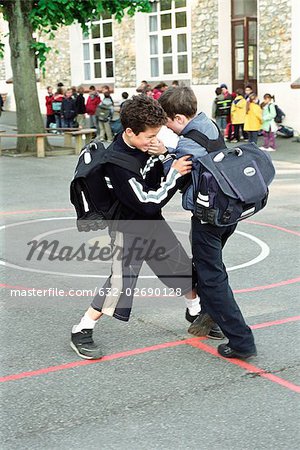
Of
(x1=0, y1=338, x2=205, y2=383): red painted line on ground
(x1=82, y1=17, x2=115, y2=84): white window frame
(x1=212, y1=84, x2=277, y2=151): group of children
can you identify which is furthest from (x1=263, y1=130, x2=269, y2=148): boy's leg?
(x1=0, y1=338, x2=205, y2=383): red painted line on ground

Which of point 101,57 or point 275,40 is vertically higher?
point 275,40

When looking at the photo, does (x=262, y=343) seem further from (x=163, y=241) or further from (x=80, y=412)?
(x=80, y=412)

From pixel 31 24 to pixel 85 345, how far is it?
14484mm

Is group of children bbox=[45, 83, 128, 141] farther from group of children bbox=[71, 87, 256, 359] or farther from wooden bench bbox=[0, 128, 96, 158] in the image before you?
group of children bbox=[71, 87, 256, 359]

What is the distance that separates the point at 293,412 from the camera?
4113 mm

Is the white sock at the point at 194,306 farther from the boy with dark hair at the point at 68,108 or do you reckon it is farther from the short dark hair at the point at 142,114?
the boy with dark hair at the point at 68,108

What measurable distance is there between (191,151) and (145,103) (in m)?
0.42

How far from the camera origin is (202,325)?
17.7 feet

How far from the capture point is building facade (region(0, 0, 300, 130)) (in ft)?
73.1

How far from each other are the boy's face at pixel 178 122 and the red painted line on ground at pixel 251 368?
5.00ft

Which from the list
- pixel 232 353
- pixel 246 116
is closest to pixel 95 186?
pixel 232 353

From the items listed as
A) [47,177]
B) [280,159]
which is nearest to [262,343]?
[47,177]

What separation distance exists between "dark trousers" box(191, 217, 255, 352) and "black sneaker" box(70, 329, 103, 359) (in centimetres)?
84

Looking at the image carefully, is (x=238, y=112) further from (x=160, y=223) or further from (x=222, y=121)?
(x=160, y=223)
